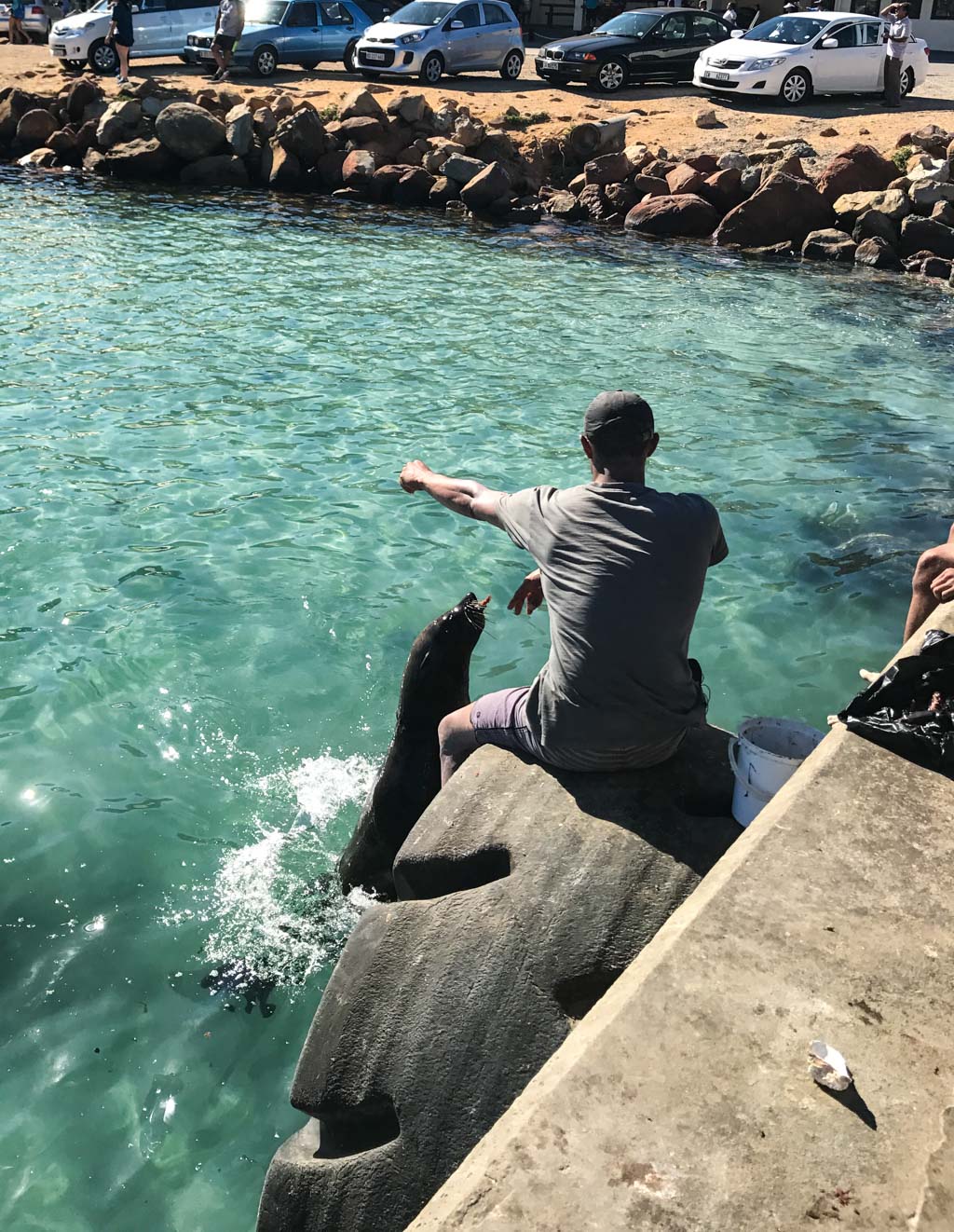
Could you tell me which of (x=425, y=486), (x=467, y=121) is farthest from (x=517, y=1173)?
(x=467, y=121)

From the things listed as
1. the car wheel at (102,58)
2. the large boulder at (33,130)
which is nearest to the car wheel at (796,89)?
the large boulder at (33,130)

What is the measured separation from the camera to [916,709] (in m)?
3.78

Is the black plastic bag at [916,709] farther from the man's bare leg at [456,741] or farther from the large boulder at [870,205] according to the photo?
the large boulder at [870,205]

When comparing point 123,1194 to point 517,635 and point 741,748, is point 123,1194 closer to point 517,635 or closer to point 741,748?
point 741,748

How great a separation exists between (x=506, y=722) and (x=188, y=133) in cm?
2293

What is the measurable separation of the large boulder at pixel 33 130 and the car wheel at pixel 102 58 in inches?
200

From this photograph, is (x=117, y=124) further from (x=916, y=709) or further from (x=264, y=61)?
(x=916, y=709)

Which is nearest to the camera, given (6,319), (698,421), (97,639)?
(97,639)

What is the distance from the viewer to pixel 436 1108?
A: 305 cm

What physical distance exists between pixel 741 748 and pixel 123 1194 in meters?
2.47

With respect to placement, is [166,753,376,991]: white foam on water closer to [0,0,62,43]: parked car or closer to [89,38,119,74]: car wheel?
[89,38,119,74]: car wheel

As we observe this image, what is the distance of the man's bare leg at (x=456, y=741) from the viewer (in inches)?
160

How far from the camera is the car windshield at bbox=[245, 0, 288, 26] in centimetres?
2922

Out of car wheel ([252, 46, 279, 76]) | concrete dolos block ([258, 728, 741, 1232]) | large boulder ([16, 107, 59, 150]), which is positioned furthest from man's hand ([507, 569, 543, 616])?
car wheel ([252, 46, 279, 76])
